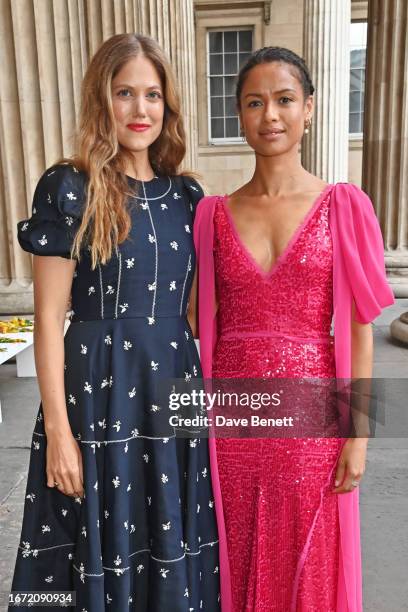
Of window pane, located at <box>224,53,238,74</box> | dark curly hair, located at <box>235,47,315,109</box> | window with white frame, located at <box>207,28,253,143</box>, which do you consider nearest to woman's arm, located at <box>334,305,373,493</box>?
dark curly hair, located at <box>235,47,315,109</box>

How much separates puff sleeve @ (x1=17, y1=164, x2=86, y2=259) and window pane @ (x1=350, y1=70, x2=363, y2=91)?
19755 millimetres

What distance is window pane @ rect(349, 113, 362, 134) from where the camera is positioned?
63.1 ft

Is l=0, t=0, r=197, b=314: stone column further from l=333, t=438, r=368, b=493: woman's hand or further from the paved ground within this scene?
l=333, t=438, r=368, b=493: woman's hand

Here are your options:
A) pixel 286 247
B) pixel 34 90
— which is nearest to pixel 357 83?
pixel 34 90

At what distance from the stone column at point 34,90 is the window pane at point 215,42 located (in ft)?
38.3

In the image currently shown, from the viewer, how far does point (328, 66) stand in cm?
1143

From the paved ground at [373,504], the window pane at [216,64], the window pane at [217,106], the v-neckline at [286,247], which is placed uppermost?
the window pane at [216,64]

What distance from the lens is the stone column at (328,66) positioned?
37.1ft

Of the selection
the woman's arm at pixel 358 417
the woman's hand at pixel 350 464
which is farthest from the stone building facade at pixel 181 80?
the woman's hand at pixel 350 464

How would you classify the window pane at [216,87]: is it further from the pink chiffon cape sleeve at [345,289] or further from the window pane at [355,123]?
the pink chiffon cape sleeve at [345,289]

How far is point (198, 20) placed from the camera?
57.7 feet

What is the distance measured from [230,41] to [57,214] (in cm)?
1825

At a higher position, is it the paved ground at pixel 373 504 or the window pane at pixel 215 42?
the window pane at pixel 215 42

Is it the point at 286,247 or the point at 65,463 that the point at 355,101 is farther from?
the point at 65,463
